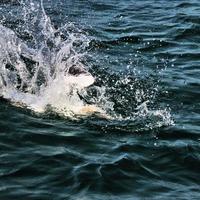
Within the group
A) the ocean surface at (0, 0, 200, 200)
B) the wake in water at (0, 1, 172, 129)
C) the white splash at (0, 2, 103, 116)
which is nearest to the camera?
the ocean surface at (0, 0, 200, 200)

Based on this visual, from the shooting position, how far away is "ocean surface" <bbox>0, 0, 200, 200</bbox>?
8023 mm

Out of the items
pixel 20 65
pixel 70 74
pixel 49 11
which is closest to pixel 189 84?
pixel 70 74

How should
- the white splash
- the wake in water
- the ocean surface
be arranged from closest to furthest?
the ocean surface, the wake in water, the white splash

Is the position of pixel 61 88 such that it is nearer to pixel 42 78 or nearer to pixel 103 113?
pixel 42 78

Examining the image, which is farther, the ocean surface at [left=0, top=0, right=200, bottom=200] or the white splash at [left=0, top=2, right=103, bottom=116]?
the white splash at [left=0, top=2, right=103, bottom=116]

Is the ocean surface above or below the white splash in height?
below

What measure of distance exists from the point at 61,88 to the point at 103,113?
0.99 meters

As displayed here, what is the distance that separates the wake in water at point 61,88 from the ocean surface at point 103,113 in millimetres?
20

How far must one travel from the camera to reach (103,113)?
34.5 ft

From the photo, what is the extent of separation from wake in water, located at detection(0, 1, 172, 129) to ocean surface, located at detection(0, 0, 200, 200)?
2cm

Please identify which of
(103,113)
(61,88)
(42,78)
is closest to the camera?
(103,113)

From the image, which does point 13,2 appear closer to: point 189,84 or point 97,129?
point 189,84

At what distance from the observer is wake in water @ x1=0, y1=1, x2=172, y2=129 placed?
34.5 feet

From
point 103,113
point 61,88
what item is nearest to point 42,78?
point 61,88
